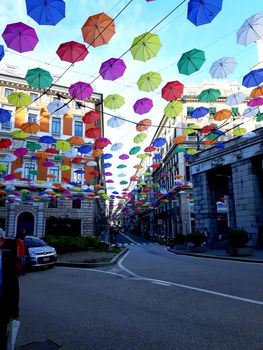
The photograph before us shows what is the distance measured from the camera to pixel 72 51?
298 inches

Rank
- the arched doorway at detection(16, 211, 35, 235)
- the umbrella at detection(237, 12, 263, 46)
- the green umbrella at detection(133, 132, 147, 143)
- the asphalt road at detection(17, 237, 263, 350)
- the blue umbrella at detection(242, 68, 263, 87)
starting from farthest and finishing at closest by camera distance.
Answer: the arched doorway at detection(16, 211, 35, 235) → the green umbrella at detection(133, 132, 147, 143) → the blue umbrella at detection(242, 68, 263, 87) → the umbrella at detection(237, 12, 263, 46) → the asphalt road at detection(17, 237, 263, 350)

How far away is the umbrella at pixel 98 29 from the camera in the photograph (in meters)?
6.63

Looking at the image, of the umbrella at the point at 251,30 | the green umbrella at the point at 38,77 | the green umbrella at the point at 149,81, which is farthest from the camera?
→ the green umbrella at the point at 149,81

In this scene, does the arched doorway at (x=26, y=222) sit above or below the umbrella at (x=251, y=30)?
below

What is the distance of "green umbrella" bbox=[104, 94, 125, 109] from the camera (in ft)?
34.8

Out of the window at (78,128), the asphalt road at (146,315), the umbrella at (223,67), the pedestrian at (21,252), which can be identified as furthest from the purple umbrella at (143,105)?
the window at (78,128)

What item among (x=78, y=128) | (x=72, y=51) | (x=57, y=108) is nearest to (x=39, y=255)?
(x=57, y=108)

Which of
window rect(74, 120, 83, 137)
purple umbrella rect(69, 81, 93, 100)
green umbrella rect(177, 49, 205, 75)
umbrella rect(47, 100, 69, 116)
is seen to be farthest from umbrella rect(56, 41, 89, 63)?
window rect(74, 120, 83, 137)

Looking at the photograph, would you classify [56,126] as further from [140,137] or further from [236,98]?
[236,98]

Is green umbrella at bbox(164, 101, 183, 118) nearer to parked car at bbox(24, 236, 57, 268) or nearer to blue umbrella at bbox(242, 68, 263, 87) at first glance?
blue umbrella at bbox(242, 68, 263, 87)

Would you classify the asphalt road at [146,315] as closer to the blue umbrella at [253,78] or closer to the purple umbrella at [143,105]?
the purple umbrella at [143,105]

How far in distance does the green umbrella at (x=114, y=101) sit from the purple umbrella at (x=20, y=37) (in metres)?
3.84

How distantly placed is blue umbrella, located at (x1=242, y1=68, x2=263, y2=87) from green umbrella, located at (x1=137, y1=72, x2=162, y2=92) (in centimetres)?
334

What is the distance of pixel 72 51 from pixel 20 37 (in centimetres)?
138
